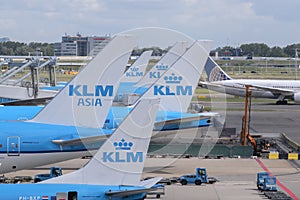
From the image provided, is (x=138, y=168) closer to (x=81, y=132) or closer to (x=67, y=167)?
(x=81, y=132)

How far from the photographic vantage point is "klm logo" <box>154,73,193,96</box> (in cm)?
3588

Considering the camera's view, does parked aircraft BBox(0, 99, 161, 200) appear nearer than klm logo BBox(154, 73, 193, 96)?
Yes

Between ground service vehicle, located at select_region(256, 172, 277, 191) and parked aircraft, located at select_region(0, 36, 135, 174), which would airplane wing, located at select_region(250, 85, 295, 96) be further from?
parked aircraft, located at select_region(0, 36, 135, 174)

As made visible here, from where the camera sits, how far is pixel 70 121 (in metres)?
30.2

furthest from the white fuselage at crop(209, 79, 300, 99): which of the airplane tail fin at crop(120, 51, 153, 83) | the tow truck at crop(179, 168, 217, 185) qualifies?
the tow truck at crop(179, 168, 217, 185)

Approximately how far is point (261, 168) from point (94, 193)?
65.4 feet

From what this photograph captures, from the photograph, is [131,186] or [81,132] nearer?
[131,186]

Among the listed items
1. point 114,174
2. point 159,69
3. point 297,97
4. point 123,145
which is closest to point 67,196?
point 114,174

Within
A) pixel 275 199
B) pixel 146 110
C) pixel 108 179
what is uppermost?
pixel 146 110

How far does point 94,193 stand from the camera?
70.6ft

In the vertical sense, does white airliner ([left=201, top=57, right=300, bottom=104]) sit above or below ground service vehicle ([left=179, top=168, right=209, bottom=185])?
above

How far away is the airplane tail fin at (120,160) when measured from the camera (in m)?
21.8

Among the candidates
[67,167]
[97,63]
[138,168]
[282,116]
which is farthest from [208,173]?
[282,116]

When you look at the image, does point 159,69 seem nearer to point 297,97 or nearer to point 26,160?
point 26,160
